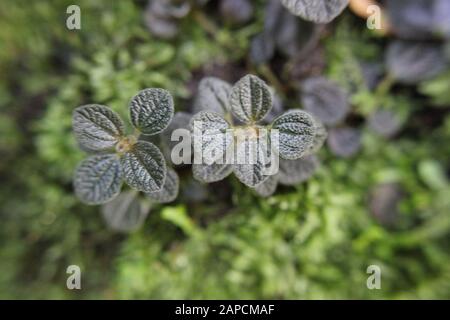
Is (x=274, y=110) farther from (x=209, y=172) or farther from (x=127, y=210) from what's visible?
(x=127, y=210)

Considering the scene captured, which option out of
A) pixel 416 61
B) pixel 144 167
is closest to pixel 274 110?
pixel 144 167

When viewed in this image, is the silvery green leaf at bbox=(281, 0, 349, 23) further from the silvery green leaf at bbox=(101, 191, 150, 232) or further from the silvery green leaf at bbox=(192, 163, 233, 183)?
the silvery green leaf at bbox=(101, 191, 150, 232)

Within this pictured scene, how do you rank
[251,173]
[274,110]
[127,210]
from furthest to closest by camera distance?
[127,210]
[274,110]
[251,173]

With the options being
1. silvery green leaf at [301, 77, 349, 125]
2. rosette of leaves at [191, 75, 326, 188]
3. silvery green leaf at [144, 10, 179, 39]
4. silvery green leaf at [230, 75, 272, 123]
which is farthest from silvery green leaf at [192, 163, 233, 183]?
silvery green leaf at [144, 10, 179, 39]

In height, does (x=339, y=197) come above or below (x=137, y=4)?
below

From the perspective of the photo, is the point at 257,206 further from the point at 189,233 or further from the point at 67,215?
the point at 67,215

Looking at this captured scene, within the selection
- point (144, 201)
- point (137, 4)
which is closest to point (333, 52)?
point (137, 4)
